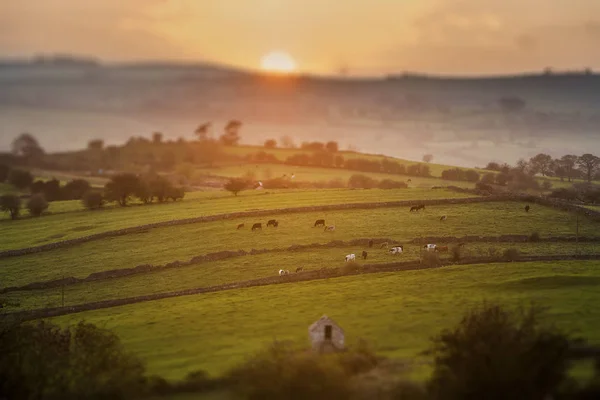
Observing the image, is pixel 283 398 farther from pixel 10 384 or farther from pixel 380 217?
pixel 380 217

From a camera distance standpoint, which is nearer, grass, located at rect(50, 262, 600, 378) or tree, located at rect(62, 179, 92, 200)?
grass, located at rect(50, 262, 600, 378)

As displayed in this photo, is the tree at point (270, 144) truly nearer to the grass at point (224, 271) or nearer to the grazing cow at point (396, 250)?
the grass at point (224, 271)

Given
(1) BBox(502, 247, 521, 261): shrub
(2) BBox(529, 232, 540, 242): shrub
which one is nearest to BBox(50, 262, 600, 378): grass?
(1) BBox(502, 247, 521, 261): shrub

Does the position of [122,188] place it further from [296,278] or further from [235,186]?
[296,278]

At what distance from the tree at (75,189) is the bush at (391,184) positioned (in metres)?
55.5

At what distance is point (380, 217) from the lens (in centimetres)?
9325

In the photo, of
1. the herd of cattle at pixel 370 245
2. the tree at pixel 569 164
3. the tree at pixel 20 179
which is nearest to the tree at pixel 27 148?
the tree at pixel 20 179

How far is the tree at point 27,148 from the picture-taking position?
17838 centimetres

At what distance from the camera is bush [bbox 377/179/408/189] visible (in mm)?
119056

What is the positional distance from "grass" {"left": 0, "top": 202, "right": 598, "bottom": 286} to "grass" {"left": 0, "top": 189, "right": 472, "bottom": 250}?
237 inches

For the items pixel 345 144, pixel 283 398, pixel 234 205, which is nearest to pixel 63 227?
pixel 234 205

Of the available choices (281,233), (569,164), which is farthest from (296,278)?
(569,164)

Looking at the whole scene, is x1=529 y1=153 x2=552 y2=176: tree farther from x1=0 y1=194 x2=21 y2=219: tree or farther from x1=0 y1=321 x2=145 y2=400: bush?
x1=0 y1=321 x2=145 y2=400: bush

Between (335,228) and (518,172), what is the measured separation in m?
44.7
